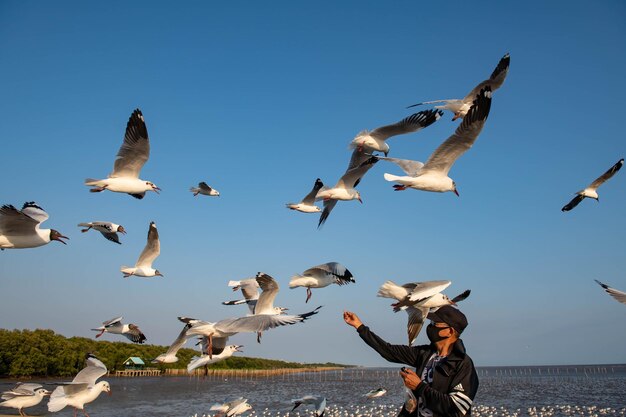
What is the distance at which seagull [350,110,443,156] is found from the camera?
11242 mm

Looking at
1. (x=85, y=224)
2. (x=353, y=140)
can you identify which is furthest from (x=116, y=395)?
(x=353, y=140)

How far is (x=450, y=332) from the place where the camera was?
3.60 metres

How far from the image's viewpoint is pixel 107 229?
1126cm

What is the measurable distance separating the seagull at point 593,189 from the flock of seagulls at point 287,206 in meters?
0.02

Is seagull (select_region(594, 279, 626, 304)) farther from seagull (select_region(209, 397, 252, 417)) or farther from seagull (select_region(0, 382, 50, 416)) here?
seagull (select_region(0, 382, 50, 416))

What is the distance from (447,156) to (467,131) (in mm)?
570

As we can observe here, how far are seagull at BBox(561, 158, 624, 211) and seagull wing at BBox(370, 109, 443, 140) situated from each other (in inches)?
159

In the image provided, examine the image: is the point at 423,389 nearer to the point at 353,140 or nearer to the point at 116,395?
the point at 353,140

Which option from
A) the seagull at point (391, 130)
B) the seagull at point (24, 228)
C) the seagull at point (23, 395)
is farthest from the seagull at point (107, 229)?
the seagull at point (391, 130)

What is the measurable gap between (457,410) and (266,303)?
656 centimetres

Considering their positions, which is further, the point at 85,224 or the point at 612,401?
the point at 612,401

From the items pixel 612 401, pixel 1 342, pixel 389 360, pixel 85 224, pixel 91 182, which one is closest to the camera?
pixel 389 360

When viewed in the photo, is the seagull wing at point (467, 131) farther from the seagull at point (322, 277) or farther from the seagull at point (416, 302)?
the seagull at point (322, 277)

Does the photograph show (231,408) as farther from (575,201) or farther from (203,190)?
(575,201)
